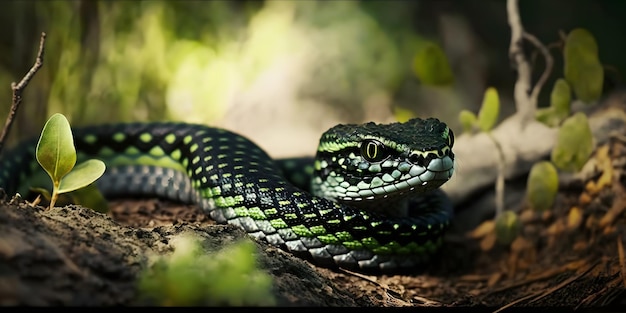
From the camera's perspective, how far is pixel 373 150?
9.56 ft

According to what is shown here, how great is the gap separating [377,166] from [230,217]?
2.60 feet

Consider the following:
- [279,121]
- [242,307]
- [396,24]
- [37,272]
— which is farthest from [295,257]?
[396,24]

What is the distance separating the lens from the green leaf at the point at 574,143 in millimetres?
3582

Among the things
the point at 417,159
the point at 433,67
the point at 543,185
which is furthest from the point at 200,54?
the point at 543,185

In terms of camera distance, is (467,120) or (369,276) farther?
(467,120)

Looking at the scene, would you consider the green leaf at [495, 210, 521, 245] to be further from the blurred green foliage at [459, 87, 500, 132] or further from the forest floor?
the blurred green foliage at [459, 87, 500, 132]

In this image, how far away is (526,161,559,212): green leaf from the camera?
371 centimetres

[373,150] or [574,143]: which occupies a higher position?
[574,143]

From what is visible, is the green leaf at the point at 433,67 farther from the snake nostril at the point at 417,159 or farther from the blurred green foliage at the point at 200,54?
the snake nostril at the point at 417,159

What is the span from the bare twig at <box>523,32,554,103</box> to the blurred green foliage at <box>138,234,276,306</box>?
Result: 242cm

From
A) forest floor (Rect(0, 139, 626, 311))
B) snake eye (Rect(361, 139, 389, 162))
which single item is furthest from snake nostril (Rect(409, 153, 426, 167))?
forest floor (Rect(0, 139, 626, 311))

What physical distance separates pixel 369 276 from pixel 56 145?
1.62 meters

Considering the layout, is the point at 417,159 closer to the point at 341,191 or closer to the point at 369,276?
the point at 341,191

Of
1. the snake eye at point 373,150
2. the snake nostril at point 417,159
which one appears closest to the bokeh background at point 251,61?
the snake eye at point 373,150
